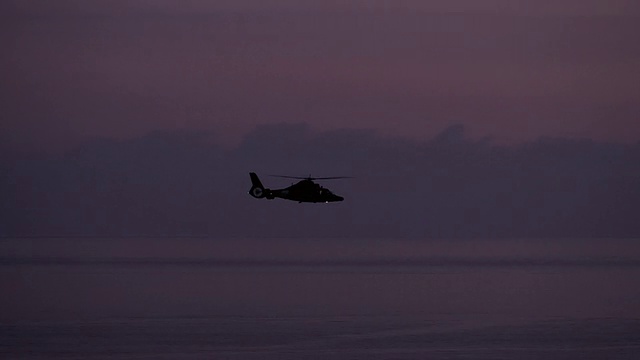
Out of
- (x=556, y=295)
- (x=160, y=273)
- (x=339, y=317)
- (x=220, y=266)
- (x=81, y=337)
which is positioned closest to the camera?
(x=81, y=337)

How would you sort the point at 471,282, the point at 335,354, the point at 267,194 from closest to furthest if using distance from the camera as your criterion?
the point at 335,354
the point at 471,282
the point at 267,194

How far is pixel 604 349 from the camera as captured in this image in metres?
37.8

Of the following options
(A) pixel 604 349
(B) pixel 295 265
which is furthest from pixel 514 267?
→ (A) pixel 604 349

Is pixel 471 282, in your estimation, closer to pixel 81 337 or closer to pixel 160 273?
pixel 160 273

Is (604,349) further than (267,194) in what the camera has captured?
No

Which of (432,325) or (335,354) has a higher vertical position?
(432,325)

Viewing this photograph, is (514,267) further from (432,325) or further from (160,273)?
(432,325)

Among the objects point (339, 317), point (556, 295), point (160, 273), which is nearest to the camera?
point (339, 317)

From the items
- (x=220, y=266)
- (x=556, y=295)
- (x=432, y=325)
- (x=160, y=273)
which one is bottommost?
(x=432, y=325)

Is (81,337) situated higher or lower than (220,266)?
lower

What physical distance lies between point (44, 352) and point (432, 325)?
14.5m

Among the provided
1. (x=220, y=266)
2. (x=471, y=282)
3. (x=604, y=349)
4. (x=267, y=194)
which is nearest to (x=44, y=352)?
(x=604, y=349)

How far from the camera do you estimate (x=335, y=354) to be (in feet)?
121

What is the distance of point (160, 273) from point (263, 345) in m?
46.7
